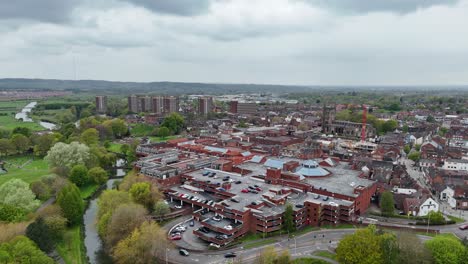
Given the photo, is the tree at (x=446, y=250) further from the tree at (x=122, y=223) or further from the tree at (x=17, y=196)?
the tree at (x=17, y=196)

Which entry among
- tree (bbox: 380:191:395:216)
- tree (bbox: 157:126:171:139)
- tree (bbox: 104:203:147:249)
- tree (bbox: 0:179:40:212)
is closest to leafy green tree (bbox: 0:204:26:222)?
tree (bbox: 0:179:40:212)

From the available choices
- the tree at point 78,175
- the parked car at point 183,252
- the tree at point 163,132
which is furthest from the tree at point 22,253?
the tree at point 163,132

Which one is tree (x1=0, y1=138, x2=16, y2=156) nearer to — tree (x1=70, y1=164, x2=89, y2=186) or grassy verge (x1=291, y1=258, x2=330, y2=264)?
tree (x1=70, y1=164, x2=89, y2=186)

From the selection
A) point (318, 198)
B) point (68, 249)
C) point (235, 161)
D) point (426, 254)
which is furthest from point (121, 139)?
point (426, 254)

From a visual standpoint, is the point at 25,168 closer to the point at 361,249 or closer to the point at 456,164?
the point at 361,249

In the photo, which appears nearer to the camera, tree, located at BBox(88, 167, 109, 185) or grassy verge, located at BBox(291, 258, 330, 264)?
grassy verge, located at BBox(291, 258, 330, 264)

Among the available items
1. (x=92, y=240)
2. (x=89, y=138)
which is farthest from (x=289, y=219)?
(x=89, y=138)
